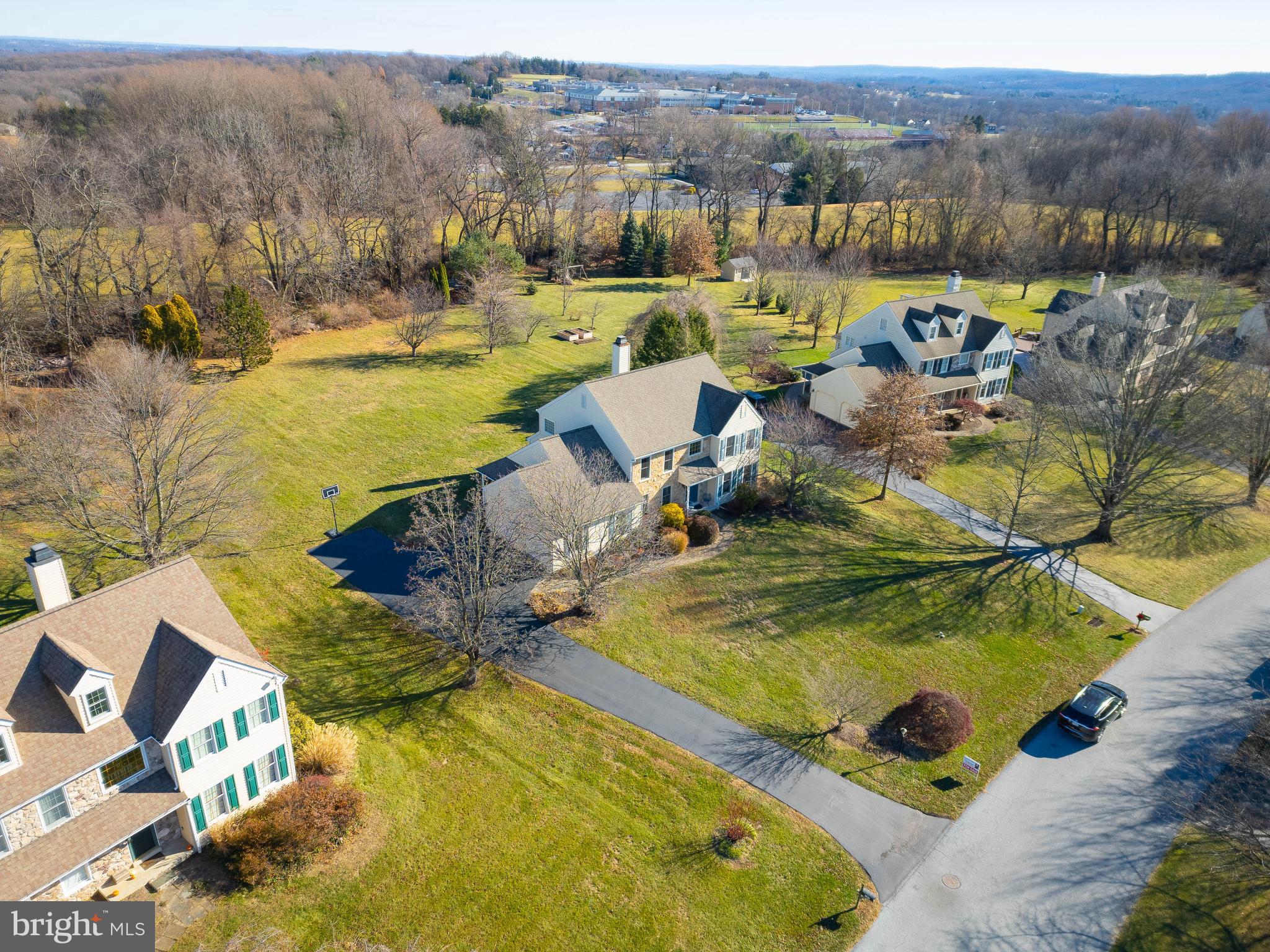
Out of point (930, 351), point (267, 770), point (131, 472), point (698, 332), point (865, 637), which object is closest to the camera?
point (267, 770)

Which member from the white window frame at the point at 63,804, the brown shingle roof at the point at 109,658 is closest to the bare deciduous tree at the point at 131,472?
the brown shingle roof at the point at 109,658

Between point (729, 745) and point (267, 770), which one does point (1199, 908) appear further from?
point (267, 770)

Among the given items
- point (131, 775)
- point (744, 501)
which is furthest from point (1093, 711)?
point (131, 775)

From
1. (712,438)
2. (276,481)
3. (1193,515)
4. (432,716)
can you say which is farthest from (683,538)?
(1193,515)

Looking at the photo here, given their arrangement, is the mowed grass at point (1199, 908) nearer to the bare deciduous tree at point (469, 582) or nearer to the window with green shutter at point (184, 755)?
the bare deciduous tree at point (469, 582)

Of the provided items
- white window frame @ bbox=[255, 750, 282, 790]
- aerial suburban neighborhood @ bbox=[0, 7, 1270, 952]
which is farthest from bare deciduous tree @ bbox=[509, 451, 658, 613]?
white window frame @ bbox=[255, 750, 282, 790]

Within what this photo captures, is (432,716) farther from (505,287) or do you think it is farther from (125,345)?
(505,287)
